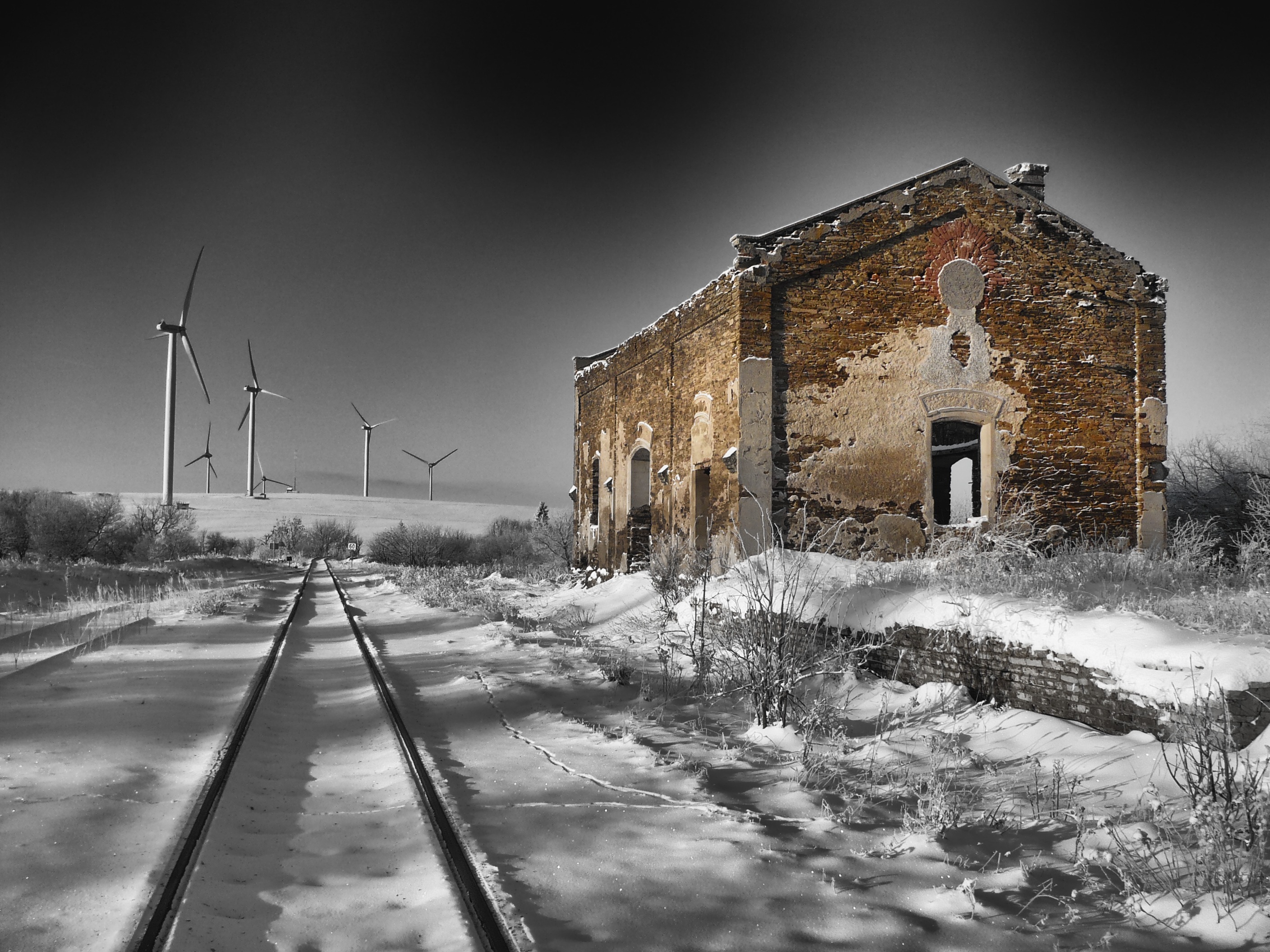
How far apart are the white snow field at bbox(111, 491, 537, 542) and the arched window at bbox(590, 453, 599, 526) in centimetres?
5602

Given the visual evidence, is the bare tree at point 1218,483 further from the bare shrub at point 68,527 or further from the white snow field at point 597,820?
the bare shrub at point 68,527

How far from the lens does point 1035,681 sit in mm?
6367

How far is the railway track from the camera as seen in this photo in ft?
10.1

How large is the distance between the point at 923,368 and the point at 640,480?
704 cm

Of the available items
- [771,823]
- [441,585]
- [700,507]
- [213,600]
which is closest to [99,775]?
→ [771,823]

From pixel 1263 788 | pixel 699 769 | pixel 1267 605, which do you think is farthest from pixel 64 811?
pixel 1267 605

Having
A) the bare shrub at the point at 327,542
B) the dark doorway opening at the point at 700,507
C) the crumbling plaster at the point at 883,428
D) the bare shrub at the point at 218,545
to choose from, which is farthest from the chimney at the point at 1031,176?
the bare shrub at the point at 327,542

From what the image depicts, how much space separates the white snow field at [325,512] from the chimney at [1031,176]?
66554mm

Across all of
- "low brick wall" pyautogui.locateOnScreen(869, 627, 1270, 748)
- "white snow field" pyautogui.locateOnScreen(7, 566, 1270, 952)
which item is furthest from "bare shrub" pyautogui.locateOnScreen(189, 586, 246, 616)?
"low brick wall" pyautogui.locateOnScreen(869, 627, 1270, 748)

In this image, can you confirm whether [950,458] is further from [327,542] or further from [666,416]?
[327,542]

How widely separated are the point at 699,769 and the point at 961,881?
1909 millimetres

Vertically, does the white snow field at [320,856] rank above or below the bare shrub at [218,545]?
above

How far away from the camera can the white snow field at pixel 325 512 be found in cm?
7594

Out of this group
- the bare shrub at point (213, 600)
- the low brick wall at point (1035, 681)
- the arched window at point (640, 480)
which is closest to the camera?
the low brick wall at point (1035, 681)
